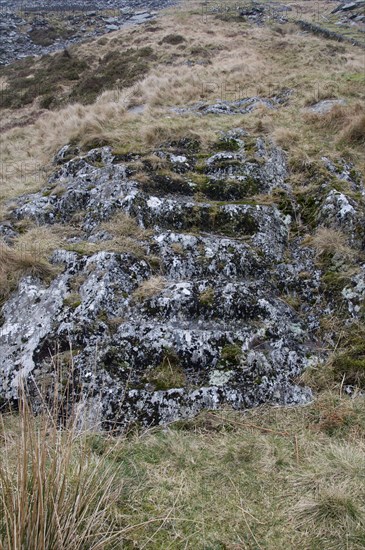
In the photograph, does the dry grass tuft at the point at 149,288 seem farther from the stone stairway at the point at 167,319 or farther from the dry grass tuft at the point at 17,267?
the dry grass tuft at the point at 17,267

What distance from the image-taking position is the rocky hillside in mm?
4406

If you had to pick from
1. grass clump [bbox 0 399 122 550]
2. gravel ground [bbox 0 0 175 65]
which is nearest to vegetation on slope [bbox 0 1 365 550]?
grass clump [bbox 0 399 122 550]

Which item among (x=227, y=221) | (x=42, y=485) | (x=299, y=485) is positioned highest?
(x=42, y=485)

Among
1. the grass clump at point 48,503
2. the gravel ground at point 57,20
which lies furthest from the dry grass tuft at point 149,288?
the gravel ground at point 57,20

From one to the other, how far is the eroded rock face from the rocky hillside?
2 cm

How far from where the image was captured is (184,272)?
579 cm

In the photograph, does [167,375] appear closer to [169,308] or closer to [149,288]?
[169,308]

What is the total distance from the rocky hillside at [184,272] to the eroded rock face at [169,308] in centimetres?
2

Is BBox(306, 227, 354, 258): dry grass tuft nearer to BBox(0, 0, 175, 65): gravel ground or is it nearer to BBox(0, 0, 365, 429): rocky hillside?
BBox(0, 0, 365, 429): rocky hillside

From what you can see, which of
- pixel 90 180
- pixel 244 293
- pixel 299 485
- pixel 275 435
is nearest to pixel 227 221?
pixel 244 293

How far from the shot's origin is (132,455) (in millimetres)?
3594

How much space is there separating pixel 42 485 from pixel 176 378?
92.5 inches

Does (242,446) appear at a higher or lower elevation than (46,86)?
lower

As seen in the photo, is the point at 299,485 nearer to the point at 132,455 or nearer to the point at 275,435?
the point at 275,435
